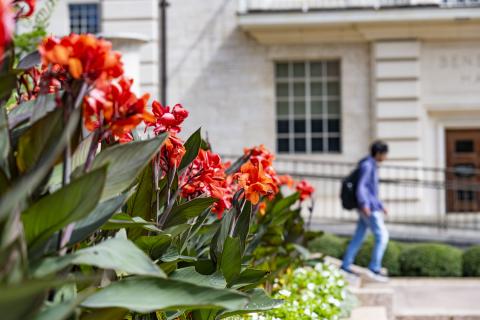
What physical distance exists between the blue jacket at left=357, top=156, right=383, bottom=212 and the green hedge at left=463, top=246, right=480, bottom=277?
3.71 m

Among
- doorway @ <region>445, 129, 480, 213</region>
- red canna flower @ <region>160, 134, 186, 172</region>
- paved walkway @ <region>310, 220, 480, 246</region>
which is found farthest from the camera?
doorway @ <region>445, 129, 480, 213</region>

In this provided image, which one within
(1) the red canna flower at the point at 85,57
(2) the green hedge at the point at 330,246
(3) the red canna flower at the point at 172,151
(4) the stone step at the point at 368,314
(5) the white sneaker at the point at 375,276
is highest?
(1) the red canna flower at the point at 85,57

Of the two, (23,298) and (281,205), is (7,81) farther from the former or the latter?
(281,205)

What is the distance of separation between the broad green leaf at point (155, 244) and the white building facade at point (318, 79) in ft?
57.1

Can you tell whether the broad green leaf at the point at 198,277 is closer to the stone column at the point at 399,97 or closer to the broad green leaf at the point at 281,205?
the broad green leaf at the point at 281,205

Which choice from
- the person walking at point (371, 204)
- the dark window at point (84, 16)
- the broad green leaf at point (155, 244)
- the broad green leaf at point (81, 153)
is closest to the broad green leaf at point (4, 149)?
the broad green leaf at point (81, 153)

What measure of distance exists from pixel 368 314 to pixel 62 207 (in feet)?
19.6

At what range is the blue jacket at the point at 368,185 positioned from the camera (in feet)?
36.0

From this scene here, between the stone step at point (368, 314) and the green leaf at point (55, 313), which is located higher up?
the green leaf at point (55, 313)

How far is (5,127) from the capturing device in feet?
7.39

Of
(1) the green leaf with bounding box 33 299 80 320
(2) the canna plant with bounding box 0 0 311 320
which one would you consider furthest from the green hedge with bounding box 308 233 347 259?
(1) the green leaf with bounding box 33 299 80 320

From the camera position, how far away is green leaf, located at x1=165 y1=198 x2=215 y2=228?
3375mm

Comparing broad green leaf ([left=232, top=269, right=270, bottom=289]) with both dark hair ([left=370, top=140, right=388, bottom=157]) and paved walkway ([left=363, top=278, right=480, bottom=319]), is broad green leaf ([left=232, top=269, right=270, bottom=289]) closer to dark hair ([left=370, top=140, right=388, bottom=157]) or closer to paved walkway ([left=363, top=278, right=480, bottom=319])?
paved walkway ([left=363, top=278, right=480, bottom=319])

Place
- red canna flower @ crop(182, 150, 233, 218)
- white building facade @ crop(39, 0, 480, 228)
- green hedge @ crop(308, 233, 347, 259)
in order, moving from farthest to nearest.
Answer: white building facade @ crop(39, 0, 480, 228)
green hedge @ crop(308, 233, 347, 259)
red canna flower @ crop(182, 150, 233, 218)
